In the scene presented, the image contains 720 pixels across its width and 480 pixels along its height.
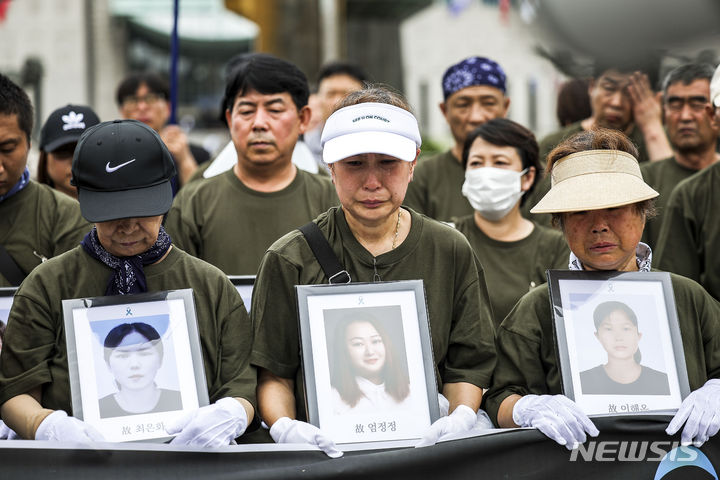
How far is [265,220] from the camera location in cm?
517

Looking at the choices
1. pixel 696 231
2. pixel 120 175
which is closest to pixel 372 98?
pixel 120 175

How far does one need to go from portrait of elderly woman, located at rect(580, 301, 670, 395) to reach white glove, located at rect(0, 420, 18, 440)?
2066mm

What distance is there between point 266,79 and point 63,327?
2.09 m

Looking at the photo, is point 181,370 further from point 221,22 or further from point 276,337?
point 221,22

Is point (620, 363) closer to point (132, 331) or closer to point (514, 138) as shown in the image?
point (132, 331)

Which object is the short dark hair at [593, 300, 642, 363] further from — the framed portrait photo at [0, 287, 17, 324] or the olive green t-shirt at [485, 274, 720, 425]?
the framed portrait photo at [0, 287, 17, 324]

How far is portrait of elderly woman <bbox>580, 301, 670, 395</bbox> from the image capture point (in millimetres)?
3549

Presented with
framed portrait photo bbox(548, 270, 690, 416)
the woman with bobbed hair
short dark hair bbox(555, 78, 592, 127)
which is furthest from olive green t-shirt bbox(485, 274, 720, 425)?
short dark hair bbox(555, 78, 592, 127)

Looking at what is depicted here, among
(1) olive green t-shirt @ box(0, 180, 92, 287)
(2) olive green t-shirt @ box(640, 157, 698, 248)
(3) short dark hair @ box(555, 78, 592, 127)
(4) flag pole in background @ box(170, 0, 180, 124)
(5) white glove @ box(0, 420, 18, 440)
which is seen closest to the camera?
(5) white glove @ box(0, 420, 18, 440)

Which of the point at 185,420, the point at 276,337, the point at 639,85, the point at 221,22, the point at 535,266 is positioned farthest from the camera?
the point at 221,22

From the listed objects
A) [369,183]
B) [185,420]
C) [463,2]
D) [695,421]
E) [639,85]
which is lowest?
[695,421]

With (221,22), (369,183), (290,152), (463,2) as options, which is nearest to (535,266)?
(290,152)

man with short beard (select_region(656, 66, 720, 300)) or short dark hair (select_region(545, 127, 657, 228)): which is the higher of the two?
short dark hair (select_region(545, 127, 657, 228))

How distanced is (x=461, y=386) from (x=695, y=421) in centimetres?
84
